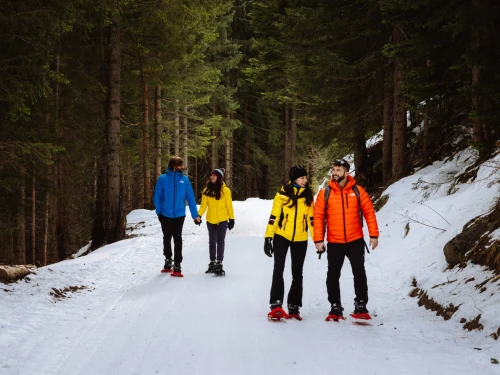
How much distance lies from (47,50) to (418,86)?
25.7 ft

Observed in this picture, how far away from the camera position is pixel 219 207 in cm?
916

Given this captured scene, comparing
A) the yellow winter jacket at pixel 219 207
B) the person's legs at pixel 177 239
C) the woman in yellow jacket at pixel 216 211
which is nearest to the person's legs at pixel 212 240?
the woman in yellow jacket at pixel 216 211

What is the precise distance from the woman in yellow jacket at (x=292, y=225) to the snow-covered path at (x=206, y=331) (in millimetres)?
567

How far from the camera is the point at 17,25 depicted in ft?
26.6

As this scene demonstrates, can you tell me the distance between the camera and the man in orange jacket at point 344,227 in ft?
19.0

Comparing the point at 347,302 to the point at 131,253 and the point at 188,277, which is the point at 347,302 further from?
the point at 131,253

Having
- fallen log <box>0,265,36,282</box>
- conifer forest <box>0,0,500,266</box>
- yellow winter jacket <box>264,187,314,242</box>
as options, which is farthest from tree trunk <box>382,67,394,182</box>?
fallen log <box>0,265,36,282</box>

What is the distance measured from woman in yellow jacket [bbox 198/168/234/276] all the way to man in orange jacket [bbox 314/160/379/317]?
11.3 feet

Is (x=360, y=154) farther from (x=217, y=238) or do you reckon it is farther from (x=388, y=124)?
(x=217, y=238)

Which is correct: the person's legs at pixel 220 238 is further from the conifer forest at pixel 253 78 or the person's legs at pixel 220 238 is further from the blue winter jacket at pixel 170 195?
the conifer forest at pixel 253 78

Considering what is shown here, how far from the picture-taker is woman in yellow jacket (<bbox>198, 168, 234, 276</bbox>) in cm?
902

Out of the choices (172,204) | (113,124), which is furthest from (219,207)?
(113,124)

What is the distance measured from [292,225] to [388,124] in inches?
388

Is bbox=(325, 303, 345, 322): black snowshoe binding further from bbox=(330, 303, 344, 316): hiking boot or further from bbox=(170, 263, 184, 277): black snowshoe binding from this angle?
bbox=(170, 263, 184, 277): black snowshoe binding
